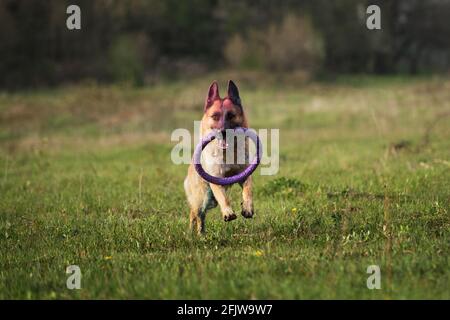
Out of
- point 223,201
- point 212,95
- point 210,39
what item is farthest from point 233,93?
point 210,39

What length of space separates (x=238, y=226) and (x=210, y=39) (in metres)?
55.2

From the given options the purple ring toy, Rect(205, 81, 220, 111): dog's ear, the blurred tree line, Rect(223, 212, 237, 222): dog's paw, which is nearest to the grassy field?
Rect(223, 212, 237, 222): dog's paw

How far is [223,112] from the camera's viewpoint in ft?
22.0

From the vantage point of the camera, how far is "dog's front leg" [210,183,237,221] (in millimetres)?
6449

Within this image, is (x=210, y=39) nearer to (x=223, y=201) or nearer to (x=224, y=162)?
(x=224, y=162)

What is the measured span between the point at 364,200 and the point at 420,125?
12.9 metres

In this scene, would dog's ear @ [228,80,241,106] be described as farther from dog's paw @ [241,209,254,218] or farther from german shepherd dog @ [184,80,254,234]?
dog's paw @ [241,209,254,218]

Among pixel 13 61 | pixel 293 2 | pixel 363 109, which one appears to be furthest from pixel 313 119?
pixel 293 2

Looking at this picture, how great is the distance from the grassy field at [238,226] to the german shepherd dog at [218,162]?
268 millimetres

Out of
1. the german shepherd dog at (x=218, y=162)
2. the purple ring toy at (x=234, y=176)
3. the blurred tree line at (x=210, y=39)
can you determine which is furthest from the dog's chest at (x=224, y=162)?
the blurred tree line at (x=210, y=39)

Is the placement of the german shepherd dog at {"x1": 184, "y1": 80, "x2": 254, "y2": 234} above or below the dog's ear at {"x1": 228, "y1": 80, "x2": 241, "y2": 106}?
below

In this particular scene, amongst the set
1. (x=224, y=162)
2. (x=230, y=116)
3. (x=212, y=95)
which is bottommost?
(x=224, y=162)

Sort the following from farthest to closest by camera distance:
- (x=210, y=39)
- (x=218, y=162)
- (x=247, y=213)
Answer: (x=210, y=39) < (x=218, y=162) < (x=247, y=213)

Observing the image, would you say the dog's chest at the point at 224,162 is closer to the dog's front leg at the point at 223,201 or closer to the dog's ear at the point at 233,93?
the dog's front leg at the point at 223,201
